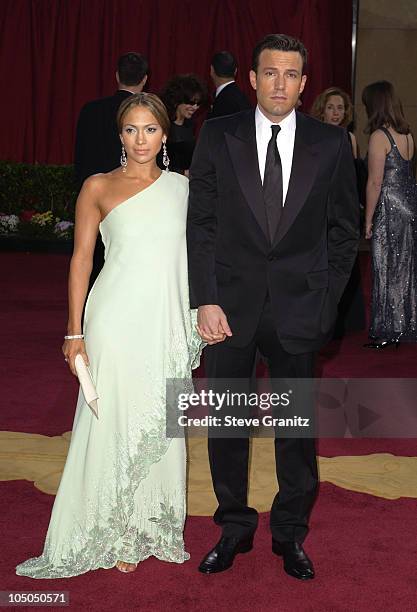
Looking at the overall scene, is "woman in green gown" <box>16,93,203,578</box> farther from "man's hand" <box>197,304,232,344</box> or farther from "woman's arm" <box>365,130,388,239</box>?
"woman's arm" <box>365,130,388,239</box>

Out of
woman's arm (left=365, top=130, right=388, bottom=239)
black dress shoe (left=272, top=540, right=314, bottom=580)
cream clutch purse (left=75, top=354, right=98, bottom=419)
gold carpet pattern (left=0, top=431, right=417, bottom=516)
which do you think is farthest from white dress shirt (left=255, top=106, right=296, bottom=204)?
woman's arm (left=365, top=130, right=388, bottom=239)

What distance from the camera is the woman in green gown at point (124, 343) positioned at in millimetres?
3400

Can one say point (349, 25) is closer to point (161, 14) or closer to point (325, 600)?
point (161, 14)

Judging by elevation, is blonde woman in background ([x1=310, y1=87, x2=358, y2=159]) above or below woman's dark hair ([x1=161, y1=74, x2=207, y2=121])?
below

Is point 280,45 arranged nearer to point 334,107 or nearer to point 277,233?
point 277,233

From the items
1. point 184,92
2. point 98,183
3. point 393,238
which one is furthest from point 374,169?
point 98,183

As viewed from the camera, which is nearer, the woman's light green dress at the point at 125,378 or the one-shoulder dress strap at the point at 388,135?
the woman's light green dress at the point at 125,378

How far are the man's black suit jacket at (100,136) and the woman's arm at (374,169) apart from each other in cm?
193

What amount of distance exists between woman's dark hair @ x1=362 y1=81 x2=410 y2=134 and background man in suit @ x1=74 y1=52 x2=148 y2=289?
68.3 inches

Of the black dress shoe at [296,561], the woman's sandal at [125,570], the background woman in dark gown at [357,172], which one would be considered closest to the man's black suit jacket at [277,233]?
the black dress shoe at [296,561]

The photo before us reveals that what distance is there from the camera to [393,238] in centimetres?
723

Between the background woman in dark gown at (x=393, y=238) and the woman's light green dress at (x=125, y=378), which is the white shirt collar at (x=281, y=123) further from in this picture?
the background woman in dark gown at (x=393, y=238)

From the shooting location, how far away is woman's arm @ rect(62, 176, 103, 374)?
340 centimetres

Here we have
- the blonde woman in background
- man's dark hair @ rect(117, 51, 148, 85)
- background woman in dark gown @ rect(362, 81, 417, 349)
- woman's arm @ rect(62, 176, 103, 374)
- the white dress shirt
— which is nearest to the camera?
the white dress shirt
